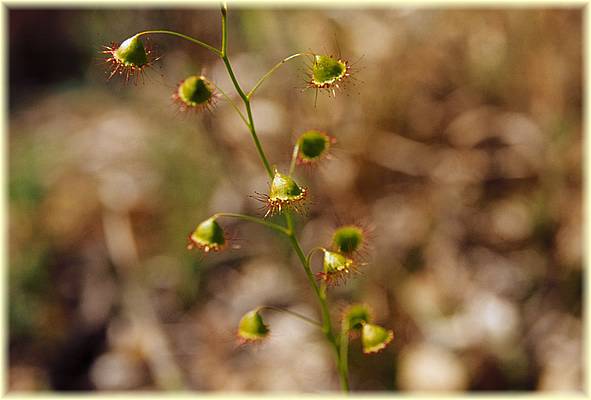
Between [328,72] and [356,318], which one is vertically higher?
[328,72]

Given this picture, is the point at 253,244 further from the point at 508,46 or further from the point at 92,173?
the point at 508,46

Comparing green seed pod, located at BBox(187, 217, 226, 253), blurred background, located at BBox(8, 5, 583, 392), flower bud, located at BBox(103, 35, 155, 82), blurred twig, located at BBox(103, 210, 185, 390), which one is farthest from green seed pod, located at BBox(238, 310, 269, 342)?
blurred twig, located at BBox(103, 210, 185, 390)

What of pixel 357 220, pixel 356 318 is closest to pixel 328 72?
pixel 356 318

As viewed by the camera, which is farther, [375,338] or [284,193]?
[375,338]

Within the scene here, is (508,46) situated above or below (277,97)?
above

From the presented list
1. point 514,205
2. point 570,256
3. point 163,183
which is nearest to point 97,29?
point 163,183

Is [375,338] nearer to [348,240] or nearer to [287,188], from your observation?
[348,240]
